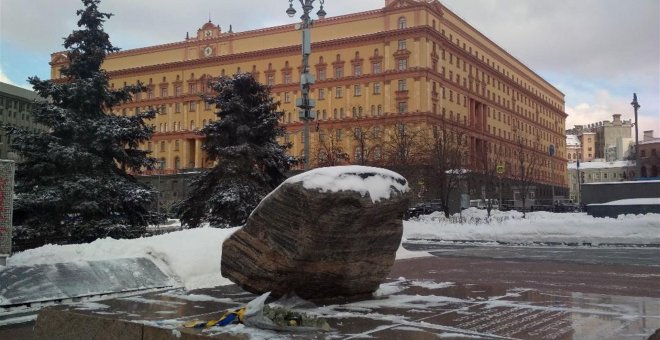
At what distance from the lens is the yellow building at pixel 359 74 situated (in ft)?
260

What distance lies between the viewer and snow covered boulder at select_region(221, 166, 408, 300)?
247 inches

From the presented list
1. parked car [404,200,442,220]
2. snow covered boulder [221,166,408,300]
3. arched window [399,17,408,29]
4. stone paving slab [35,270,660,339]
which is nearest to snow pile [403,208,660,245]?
parked car [404,200,442,220]

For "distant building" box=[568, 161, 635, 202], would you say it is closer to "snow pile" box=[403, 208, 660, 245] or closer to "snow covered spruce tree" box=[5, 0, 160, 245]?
"snow pile" box=[403, 208, 660, 245]

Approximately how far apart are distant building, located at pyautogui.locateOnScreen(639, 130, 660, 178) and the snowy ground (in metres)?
77.4

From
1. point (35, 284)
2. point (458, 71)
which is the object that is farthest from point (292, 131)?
point (35, 284)

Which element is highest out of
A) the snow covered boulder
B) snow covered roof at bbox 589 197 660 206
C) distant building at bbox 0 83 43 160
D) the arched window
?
the arched window

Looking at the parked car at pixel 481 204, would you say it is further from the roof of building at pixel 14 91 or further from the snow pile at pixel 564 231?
the roof of building at pixel 14 91

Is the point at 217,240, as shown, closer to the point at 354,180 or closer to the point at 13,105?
the point at 354,180

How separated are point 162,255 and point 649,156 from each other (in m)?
118

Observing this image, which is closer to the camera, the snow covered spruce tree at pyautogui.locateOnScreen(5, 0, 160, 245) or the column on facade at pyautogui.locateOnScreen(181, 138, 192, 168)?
the snow covered spruce tree at pyautogui.locateOnScreen(5, 0, 160, 245)

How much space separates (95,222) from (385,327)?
14.6 metres

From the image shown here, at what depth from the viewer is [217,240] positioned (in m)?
13.8

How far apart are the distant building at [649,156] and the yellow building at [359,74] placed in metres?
17.1

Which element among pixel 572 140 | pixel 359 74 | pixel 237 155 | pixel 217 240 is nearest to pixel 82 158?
pixel 217 240
